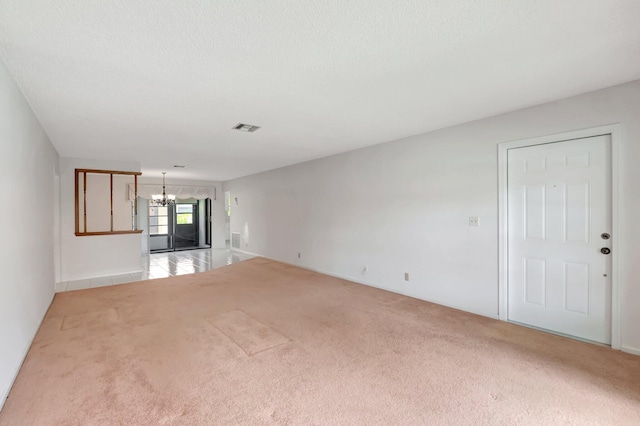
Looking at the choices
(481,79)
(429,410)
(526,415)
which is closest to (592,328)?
(526,415)

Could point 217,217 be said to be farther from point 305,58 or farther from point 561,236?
point 561,236

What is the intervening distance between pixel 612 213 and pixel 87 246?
7942mm

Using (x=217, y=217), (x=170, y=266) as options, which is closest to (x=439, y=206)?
(x=170, y=266)

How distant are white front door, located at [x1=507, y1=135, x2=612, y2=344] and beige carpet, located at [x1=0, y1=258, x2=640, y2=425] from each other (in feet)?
0.91

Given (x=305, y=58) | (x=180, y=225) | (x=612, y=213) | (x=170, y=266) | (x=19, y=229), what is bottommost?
(x=170, y=266)

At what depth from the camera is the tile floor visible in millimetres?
5324

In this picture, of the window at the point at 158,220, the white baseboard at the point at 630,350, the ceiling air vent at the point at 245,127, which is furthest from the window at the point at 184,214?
the white baseboard at the point at 630,350

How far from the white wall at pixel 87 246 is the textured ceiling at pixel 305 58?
264 cm

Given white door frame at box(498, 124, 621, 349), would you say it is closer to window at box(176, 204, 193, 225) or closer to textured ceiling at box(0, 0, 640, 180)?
textured ceiling at box(0, 0, 640, 180)

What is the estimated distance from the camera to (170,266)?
22.7 feet

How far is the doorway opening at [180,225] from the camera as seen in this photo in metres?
10.00

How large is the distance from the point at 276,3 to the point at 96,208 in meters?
6.32

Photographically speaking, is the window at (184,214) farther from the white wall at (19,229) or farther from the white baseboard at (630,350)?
the white baseboard at (630,350)

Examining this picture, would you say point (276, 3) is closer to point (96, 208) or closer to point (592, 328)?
point (592, 328)
